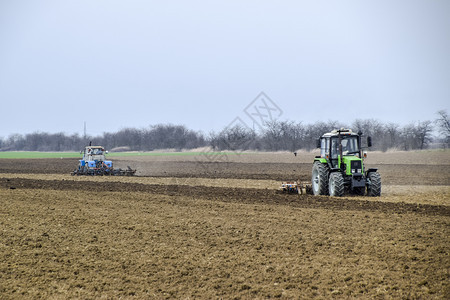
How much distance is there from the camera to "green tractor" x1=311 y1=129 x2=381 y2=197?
15.1 metres

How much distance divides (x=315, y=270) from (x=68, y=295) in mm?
4132

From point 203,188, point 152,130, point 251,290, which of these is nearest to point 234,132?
point 152,130

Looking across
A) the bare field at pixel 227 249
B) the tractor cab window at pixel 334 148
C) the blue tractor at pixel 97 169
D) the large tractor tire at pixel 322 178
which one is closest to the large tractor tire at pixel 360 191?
the bare field at pixel 227 249

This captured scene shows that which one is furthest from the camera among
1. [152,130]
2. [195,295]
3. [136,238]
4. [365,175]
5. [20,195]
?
[152,130]

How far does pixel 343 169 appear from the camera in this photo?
15578 millimetres

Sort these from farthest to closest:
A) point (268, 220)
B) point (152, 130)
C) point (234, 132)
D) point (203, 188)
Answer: point (152, 130) < point (234, 132) < point (203, 188) < point (268, 220)

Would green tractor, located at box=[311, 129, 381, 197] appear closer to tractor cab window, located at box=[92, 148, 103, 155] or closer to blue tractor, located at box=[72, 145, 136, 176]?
blue tractor, located at box=[72, 145, 136, 176]

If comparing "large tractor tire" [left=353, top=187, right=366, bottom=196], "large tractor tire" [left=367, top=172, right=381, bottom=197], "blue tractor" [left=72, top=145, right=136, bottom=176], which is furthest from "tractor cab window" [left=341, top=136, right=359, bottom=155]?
"blue tractor" [left=72, top=145, right=136, bottom=176]

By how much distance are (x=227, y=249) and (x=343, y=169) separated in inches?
329

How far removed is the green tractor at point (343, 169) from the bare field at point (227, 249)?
2.29 feet

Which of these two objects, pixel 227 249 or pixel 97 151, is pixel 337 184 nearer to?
pixel 227 249

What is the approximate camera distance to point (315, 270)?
23.8 ft

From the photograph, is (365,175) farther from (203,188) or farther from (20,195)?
(20,195)

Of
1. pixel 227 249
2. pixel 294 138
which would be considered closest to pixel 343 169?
pixel 227 249
